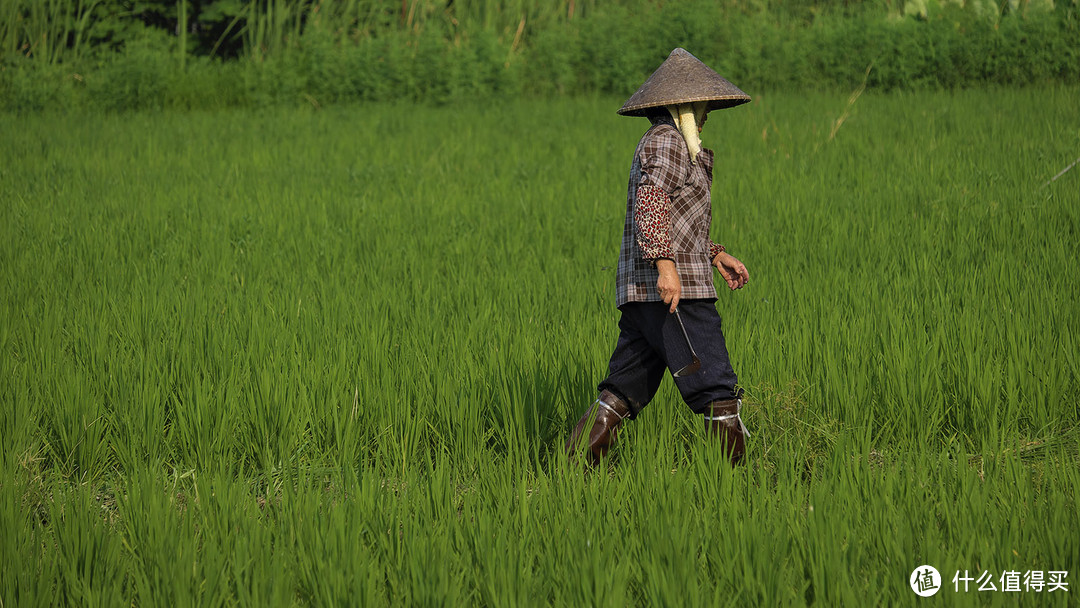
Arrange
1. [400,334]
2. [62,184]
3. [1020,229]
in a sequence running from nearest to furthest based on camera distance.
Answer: [400,334]
[1020,229]
[62,184]

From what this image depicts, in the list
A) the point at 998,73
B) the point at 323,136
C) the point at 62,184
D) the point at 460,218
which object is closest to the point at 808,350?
the point at 460,218

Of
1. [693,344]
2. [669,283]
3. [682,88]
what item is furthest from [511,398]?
[682,88]

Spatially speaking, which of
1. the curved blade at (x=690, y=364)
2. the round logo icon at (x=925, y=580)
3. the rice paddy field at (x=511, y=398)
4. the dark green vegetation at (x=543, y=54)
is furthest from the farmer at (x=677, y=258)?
the dark green vegetation at (x=543, y=54)

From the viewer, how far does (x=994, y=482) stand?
2.48 metres

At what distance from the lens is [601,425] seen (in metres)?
2.84

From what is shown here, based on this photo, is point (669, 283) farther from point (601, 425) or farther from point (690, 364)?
point (601, 425)

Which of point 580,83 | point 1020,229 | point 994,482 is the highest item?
point 580,83

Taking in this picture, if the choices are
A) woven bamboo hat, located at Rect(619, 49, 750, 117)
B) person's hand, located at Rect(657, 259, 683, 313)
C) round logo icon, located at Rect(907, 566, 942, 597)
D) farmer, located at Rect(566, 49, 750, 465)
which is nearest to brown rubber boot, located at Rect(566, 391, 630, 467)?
farmer, located at Rect(566, 49, 750, 465)

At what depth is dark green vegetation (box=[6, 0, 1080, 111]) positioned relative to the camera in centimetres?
1146

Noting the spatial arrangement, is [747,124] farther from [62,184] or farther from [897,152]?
[62,184]

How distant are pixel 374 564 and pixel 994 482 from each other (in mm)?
1533

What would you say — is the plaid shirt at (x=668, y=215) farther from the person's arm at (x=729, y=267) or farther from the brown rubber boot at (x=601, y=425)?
the brown rubber boot at (x=601, y=425)

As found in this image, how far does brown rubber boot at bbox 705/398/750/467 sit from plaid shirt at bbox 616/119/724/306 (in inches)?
11.9

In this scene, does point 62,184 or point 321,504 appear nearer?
point 321,504
